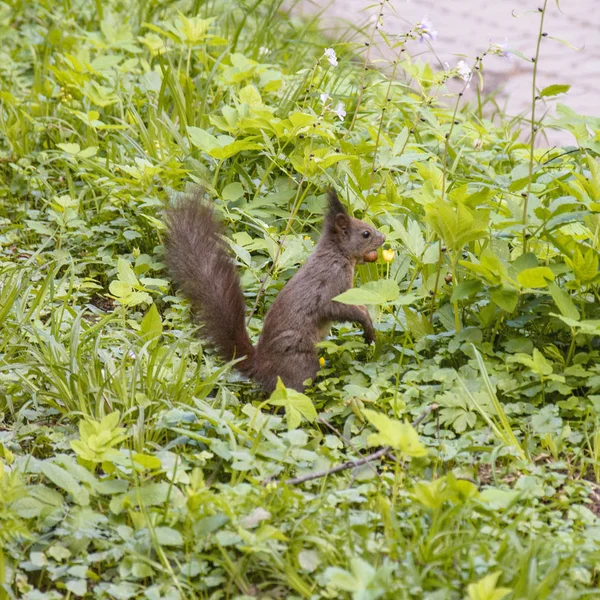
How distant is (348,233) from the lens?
3.27m

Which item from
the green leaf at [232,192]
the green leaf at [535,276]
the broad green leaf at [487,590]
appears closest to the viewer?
the broad green leaf at [487,590]

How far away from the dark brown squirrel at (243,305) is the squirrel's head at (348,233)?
5 centimetres

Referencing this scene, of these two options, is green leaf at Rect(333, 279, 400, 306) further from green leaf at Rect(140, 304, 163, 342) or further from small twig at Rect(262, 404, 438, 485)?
green leaf at Rect(140, 304, 163, 342)

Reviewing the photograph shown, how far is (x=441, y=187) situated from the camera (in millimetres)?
3281

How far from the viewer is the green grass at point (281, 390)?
2084mm

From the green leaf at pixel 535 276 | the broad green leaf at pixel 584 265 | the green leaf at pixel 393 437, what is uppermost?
the broad green leaf at pixel 584 265

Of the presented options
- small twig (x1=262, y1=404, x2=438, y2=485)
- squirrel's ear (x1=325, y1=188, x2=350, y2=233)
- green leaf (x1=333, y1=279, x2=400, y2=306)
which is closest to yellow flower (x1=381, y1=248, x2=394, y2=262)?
squirrel's ear (x1=325, y1=188, x2=350, y2=233)

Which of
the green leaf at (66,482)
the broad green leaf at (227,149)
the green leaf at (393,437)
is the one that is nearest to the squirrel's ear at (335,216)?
the broad green leaf at (227,149)

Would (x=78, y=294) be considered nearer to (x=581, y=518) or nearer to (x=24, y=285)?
(x=24, y=285)

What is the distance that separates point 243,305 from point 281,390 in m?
0.56

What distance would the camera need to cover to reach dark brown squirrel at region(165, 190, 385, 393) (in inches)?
118

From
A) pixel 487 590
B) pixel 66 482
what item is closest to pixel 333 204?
pixel 66 482

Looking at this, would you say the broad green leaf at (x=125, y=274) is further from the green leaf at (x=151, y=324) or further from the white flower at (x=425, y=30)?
the white flower at (x=425, y=30)

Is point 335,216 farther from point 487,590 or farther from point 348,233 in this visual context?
point 487,590
